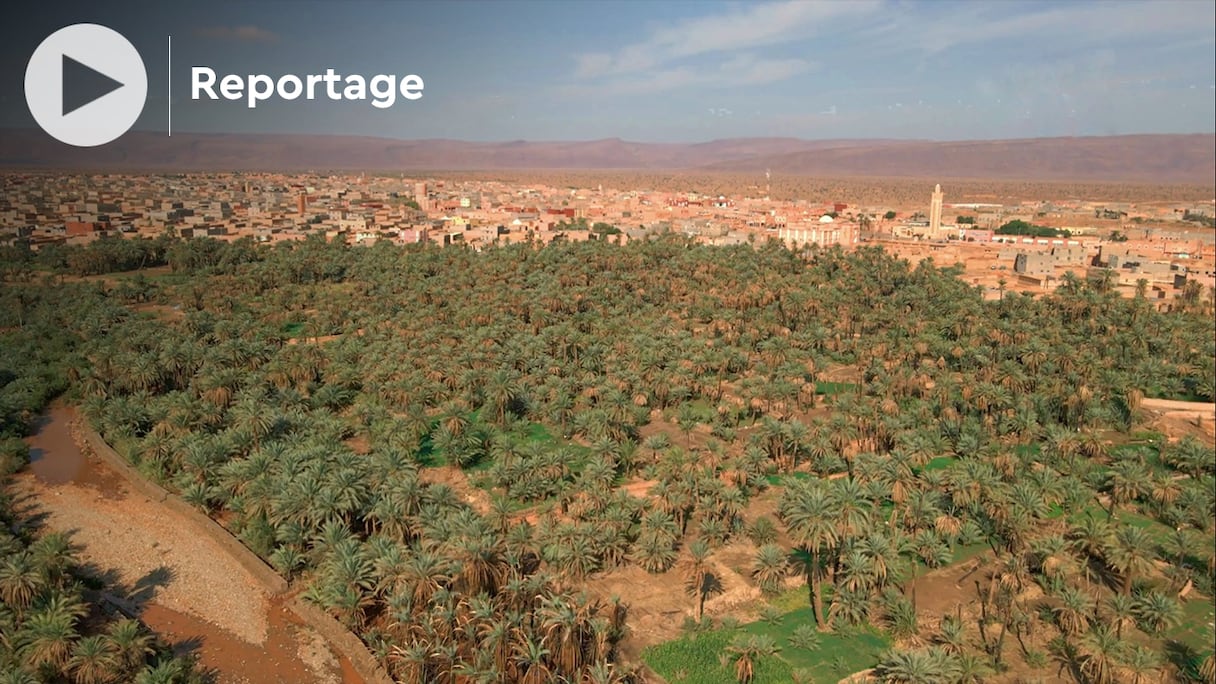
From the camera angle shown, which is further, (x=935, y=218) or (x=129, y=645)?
(x=935, y=218)

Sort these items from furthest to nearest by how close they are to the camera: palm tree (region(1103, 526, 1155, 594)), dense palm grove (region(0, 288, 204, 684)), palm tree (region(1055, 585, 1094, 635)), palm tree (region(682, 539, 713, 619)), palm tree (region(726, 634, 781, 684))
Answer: palm tree (region(682, 539, 713, 619)), palm tree (region(1103, 526, 1155, 594)), palm tree (region(1055, 585, 1094, 635)), palm tree (region(726, 634, 781, 684)), dense palm grove (region(0, 288, 204, 684))

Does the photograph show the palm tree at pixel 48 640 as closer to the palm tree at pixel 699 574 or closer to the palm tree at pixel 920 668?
the palm tree at pixel 699 574

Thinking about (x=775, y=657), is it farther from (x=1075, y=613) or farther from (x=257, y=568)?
(x=257, y=568)

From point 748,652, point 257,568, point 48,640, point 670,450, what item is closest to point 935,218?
point 670,450

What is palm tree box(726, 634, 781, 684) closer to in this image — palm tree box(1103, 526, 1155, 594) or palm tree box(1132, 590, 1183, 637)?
palm tree box(1132, 590, 1183, 637)

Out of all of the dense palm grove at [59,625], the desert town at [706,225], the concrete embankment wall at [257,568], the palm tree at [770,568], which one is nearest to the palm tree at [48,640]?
the dense palm grove at [59,625]

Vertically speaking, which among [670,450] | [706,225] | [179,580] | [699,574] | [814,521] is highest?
[706,225]

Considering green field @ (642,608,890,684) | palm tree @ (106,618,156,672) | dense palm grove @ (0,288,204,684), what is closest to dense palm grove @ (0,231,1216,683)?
green field @ (642,608,890,684)
